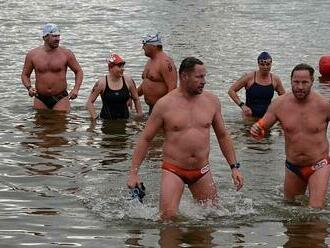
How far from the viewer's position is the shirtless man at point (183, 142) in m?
8.78

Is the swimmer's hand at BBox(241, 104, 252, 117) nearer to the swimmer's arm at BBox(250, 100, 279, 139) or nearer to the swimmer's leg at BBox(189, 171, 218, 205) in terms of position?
the swimmer's arm at BBox(250, 100, 279, 139)

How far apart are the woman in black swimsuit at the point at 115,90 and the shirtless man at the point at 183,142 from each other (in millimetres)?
4801

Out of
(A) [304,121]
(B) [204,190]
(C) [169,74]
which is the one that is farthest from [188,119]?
(C) [169,74]

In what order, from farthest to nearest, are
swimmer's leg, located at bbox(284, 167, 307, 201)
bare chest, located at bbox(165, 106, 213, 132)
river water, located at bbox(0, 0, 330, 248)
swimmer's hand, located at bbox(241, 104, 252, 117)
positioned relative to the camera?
1. swimmer's hand, located at bbox(241, 104, 252, 117)
2. swimmer's leg, located at bbox(284, 167, 307, 201)
3. bare chest, located at bbox(165, 106, 213, 132)
4. river water, located at bbox(0, 0, 330, 248)

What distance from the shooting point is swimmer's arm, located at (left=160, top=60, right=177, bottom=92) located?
13641 millimetres

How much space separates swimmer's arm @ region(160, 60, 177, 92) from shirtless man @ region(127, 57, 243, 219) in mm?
4618

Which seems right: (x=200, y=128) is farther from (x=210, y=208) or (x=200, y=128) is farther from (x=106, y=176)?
(x=106, y=176)

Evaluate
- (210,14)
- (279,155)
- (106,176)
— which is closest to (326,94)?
(279,155)

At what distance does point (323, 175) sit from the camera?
9.34 meters

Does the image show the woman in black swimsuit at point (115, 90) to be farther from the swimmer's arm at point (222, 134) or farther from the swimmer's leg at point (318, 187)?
the swimmer's leg at point (318, 187)

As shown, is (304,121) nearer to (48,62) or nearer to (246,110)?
(246,110)

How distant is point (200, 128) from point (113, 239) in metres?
1.44

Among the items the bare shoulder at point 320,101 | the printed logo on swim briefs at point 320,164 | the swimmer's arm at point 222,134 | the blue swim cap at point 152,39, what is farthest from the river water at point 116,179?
the blue swim cap at point 152,39

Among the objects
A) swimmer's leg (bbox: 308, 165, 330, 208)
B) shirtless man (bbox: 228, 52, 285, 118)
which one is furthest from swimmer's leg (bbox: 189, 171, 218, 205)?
shirtless man (bbox: 228, 52, 285, 118)
